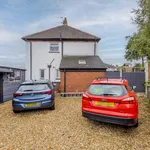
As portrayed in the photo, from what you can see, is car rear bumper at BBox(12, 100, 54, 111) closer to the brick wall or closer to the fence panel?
the brick wall

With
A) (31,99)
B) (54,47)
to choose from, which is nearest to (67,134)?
(31,99)

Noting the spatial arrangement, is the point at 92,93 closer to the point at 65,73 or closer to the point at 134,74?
the point at 65,73

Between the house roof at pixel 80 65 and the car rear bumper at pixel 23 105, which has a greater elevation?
the house roof at pixel 80 65

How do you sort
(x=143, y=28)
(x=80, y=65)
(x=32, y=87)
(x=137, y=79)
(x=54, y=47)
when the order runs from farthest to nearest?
(x=54, y=47)
(x=137, y=79)
(x=80, y=65)
(x=32, y=87)
(x=143, y=28)

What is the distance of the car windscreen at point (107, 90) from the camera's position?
15.2 feet

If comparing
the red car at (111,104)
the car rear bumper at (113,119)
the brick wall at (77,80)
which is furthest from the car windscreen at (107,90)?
the brick wall at (77,80)

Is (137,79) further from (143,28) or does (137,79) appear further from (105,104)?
(105,104)

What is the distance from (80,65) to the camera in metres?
12.9

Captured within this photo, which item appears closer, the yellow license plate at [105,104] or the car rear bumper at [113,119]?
the car rear bumper at [113,119]

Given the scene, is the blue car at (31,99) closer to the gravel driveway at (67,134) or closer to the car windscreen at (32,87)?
the car windscreen at (32,87)

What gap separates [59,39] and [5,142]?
42.6 feet

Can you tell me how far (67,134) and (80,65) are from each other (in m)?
8.87

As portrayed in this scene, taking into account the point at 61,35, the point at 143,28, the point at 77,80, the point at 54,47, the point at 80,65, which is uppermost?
the point at 61,35

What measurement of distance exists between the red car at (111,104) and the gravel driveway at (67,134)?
0.44 meters
